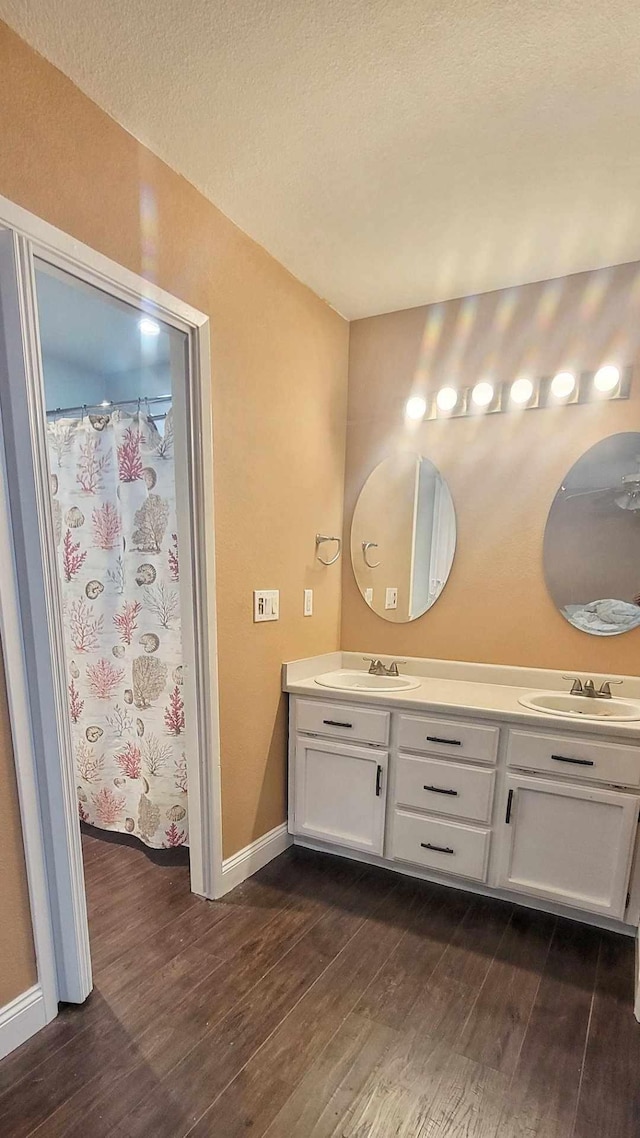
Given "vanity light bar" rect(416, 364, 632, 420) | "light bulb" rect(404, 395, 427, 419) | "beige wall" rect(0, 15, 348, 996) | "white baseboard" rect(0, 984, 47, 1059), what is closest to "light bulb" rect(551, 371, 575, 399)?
"vanity light bar" rect(416, 364, 632, 420)

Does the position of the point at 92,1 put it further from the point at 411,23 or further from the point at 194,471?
the point at 194,471

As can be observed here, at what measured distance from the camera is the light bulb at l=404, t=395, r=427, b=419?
2.47 metres

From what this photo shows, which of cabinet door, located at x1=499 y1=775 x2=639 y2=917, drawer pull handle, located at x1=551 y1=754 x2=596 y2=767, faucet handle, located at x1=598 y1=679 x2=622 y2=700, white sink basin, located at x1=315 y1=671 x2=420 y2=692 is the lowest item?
cabinet door, located at x1=499 y1=775 x2=639 y2=917

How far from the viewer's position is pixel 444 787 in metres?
1.98

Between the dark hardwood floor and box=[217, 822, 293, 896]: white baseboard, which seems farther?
box=[217, 822, 293, 896]: white baseboard

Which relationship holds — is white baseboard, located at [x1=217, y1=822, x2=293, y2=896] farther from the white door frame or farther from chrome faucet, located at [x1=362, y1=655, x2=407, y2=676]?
chrome faucet, located at [x1=362, y1=655, x2=407, y2=676]

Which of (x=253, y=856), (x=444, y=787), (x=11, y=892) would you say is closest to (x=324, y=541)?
(x=444, y=787)

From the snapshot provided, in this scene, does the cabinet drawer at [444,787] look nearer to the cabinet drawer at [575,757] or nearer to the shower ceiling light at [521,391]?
the cabinet drawer at [575,757]

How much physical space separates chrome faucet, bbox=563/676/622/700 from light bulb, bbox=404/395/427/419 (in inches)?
54.6

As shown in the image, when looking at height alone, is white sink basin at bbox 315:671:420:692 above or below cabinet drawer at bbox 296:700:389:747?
above

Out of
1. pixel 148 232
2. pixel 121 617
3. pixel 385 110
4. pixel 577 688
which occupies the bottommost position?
pixel 577 688

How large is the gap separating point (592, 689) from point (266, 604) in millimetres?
1364

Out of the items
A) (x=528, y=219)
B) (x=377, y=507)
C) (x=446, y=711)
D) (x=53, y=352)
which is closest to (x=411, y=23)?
(x=528, y=219)

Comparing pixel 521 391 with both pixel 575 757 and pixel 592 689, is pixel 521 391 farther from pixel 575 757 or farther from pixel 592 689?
pixel 575 757
